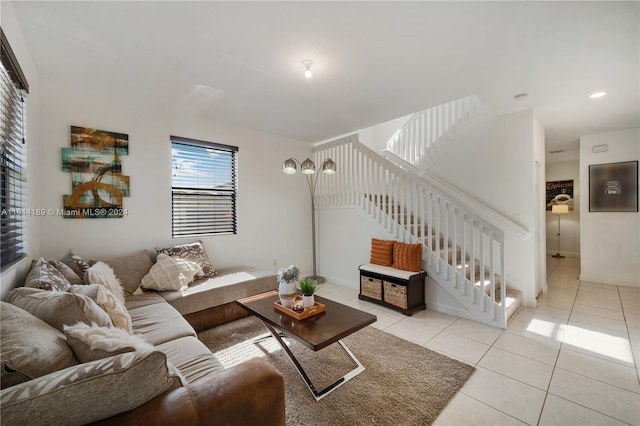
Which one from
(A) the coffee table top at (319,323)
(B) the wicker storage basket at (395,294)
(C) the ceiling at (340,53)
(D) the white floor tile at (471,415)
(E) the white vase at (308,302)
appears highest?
(C) the ceiling at (340,53)

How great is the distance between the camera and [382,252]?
3619 mm

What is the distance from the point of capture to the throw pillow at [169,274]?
271 cm

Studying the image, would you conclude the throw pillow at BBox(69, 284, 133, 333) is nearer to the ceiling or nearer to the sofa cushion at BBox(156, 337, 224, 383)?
the sofa cushion at BBox(156, 337, 224, 383)

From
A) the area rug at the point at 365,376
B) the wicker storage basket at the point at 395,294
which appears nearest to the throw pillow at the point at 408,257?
the wicker storage basket at the point at 395,294

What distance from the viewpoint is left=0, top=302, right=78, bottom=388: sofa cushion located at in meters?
→ 0.84

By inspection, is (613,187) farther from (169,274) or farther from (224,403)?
(169,274)

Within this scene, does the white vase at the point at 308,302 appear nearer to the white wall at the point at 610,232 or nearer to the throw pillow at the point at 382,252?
the throw pillow at the point at 382,252

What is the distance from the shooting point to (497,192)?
3.69 meters

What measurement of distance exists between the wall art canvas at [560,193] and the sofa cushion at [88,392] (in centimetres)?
859

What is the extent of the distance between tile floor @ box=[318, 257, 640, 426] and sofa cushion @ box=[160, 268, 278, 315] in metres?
1.21

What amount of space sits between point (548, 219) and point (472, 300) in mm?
5838

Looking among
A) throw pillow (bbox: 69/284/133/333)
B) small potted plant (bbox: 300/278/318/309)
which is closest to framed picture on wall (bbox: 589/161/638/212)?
small potted plant (bbox: 300/278/318/309)

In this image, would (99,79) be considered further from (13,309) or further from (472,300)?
(472,300)

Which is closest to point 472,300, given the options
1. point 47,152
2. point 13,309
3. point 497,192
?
point 497,192
